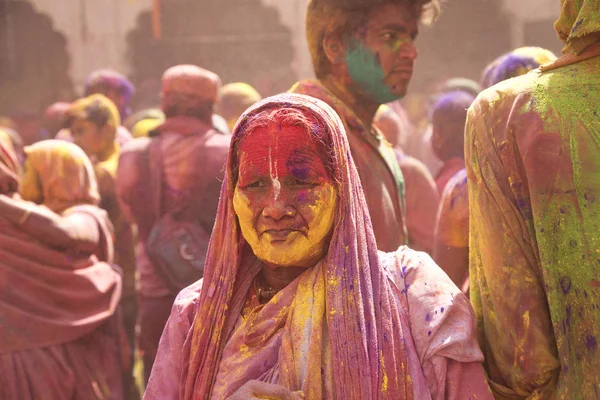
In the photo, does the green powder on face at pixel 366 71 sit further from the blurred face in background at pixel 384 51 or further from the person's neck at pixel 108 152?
the person's neck at pixel 108 152

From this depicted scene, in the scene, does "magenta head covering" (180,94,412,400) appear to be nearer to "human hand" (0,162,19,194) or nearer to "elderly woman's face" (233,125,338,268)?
"elderly woman's face" (233,125,338,268)

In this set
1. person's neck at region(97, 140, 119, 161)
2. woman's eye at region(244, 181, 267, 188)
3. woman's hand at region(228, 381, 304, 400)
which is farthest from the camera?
person's neck at region(97, 140, 119, 161)

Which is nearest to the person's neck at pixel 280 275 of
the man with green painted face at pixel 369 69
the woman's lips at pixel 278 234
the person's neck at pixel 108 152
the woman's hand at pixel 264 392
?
the woman's lips at pixel 278 234

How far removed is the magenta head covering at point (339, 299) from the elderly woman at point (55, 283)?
2407 mm

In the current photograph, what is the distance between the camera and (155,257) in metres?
5.90

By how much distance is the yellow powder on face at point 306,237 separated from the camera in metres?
2.78

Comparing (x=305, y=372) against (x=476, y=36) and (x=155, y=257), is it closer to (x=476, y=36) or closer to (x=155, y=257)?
(x=155, y=257)

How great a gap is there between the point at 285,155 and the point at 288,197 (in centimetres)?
12

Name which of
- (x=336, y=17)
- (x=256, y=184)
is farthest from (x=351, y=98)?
(x=256, y=184)

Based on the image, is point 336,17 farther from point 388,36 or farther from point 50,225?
point 50,225

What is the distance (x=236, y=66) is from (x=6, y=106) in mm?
3512

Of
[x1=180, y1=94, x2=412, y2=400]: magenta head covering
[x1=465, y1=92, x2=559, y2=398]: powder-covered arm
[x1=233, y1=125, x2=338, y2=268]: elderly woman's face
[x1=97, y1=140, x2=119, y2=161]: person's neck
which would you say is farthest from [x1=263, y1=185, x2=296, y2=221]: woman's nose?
[x1=97, y1=140, x2=119, y2=161]: person's neck

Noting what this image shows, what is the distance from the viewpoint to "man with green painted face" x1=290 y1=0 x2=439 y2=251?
4.27 meters

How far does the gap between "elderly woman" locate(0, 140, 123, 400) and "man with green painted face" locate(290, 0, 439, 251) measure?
5.45 ft
